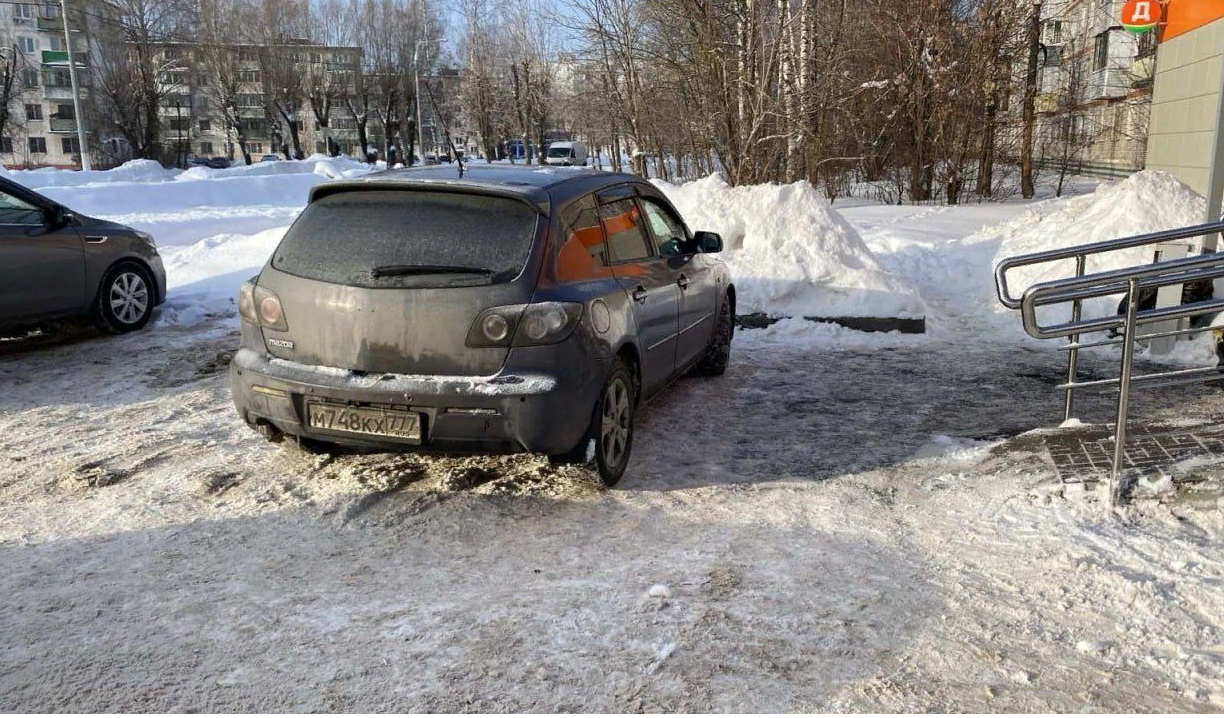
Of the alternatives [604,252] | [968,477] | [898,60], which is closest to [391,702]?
[604,252]

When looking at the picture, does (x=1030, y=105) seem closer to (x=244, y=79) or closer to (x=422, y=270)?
(x=422, y=270)

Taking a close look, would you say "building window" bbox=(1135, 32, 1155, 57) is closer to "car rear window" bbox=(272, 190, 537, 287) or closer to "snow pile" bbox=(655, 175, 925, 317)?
"snow pile" bbox=(655, 175, 925, 317)

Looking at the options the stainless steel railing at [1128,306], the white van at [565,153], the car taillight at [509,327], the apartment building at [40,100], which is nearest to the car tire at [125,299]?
the car taillight at [509,327]

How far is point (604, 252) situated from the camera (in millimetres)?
5105

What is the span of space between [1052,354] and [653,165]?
21742mm

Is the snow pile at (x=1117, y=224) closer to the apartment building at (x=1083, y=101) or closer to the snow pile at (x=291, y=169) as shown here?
the apartment building at (x=1083, y=101)

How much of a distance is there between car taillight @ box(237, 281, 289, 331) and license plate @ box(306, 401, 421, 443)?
476 millimetres

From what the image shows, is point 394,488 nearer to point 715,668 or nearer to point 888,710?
point 715,668

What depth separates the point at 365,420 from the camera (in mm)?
4465

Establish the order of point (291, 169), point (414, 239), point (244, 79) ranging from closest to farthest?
point (414, 239), point (291, 169), point (244, 79)

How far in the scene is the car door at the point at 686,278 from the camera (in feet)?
19.8

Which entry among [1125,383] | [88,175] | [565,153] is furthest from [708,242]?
[565,153]

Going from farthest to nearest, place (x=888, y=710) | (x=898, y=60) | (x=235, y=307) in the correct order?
(x=898, y=60), (x=235, y=307), (x=888, y=710)

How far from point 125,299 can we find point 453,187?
225 inches
